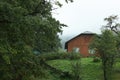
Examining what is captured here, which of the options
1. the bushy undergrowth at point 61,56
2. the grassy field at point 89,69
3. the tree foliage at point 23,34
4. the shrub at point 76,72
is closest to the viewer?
the tree foliage at point 23,34

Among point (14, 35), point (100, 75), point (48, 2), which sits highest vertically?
point (48, 2)

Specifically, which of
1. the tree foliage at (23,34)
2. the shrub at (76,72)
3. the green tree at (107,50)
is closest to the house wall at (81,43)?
the green tree at (107,50)

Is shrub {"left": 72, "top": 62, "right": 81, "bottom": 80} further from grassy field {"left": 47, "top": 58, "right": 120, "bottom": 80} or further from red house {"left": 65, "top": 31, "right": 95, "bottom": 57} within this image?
red house {"left": 65, "top": 31, "right": 95, "bottom": 57}

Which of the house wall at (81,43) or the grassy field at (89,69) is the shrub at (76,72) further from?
the house wall at (81,43)

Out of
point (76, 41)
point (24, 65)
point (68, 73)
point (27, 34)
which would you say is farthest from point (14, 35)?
point (76, 41)

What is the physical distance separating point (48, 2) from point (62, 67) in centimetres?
2204

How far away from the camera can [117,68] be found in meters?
43.4

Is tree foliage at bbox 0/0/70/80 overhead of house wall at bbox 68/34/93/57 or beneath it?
beneath

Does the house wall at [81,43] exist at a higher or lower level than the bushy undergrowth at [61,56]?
higher

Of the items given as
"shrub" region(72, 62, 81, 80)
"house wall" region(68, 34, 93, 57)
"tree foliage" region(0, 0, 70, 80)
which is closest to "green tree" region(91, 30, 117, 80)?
"shrub" region(72, 62, 81, 80)

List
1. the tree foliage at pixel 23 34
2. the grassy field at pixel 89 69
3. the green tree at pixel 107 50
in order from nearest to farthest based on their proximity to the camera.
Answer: the tree foliage at pixel 23 34
the green tree at pixel 107 50
the grassy field at pixel 89 69

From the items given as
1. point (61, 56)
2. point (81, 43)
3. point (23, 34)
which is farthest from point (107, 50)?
point (81, 43)

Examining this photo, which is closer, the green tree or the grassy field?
the green tree

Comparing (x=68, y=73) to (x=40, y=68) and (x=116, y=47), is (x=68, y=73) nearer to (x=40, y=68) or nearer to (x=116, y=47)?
(x=116, y=47)
